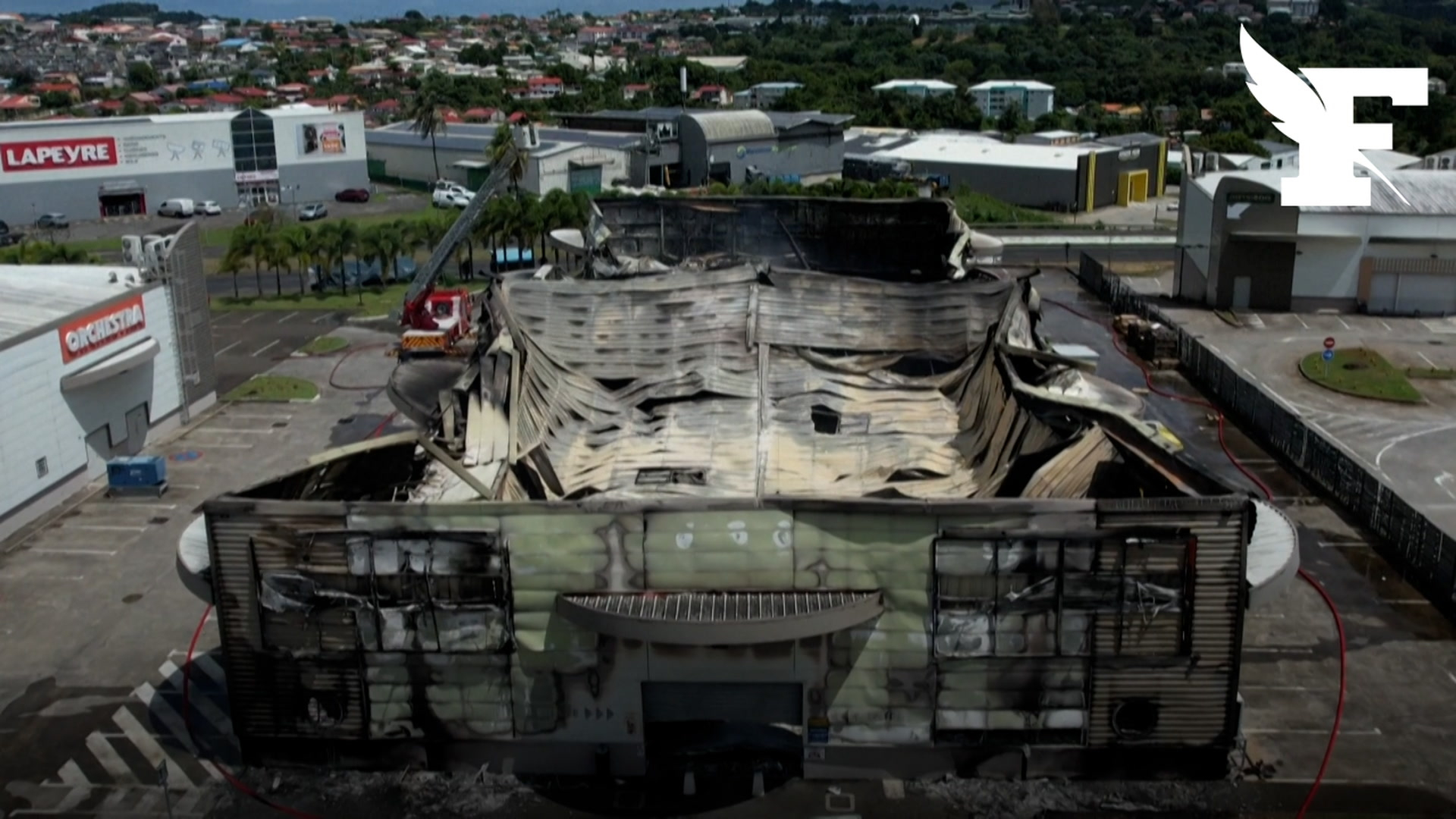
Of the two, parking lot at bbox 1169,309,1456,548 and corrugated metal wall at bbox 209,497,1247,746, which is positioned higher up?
corrugated metal wall at bbox 209,497,1247,746

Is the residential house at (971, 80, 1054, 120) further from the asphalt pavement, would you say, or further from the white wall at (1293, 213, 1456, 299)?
the asphalt pavement

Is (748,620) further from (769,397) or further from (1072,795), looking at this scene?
(769,397)

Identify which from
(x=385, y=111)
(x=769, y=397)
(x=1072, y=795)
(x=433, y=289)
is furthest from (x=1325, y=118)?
(x=385, y=111)

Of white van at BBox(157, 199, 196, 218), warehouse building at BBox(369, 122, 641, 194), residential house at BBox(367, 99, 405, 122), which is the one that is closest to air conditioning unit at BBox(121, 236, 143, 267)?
warehouse building at BBox(369, 122, 641, 194)

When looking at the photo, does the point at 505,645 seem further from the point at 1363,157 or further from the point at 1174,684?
the point at 1363,157

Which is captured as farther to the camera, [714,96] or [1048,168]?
[714,96]

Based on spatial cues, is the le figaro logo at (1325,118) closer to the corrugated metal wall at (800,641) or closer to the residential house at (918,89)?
the corrugated metal wall at (800,641)

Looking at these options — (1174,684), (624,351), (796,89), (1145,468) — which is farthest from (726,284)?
(796,89)
